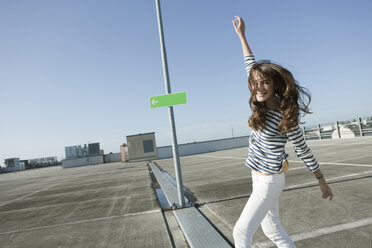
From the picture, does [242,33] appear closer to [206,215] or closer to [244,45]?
[244,45]

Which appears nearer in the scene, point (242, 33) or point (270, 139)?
point (270, 139)

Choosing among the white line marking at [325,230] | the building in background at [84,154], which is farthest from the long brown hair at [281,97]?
the building in background at [84,154]

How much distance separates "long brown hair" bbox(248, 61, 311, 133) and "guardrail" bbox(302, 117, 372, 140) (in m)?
19.0

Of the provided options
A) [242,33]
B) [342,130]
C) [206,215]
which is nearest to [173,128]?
[206,215]

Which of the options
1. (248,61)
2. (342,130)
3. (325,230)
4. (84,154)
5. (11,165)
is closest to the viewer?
(248,61)

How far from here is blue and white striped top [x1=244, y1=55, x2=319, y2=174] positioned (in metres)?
1.57

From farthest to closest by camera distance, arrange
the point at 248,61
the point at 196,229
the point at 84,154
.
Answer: the point at 84,154 → the point at 196,229 → the point at 248,61

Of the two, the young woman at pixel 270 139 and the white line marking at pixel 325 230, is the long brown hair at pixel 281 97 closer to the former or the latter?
the young woman at pixel 270 139

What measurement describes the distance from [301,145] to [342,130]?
21.7 metres

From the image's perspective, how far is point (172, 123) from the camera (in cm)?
433

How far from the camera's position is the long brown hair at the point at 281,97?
4.98 feet

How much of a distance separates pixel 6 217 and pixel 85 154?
35052 mm

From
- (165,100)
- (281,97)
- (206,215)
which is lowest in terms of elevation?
(206,215)

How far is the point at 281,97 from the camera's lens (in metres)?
1.68
